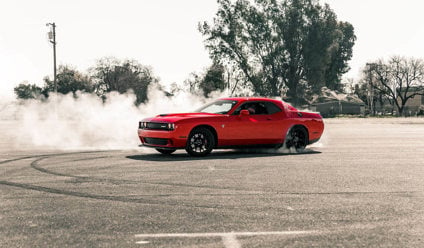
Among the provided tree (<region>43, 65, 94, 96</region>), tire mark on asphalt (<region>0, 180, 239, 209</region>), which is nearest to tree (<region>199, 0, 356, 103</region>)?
tree (<region>43, 65, 94, 96</region>)

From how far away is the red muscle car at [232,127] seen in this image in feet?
40.3

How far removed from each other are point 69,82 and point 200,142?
77187 millimetres

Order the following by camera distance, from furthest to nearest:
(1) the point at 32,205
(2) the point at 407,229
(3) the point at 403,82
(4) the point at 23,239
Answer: (3) the point at 403,82
(1) the point at 32,205
(2) the point at 407,229
(4) the point at 23,239

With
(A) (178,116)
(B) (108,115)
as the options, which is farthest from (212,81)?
(A) (178,116)

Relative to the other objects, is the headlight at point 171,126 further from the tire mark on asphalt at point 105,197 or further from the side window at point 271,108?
the tire mark on asphalt at point 105,197

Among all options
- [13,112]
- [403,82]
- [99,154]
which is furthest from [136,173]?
[403,82]

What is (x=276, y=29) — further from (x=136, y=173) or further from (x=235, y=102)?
(x=136, y=173)

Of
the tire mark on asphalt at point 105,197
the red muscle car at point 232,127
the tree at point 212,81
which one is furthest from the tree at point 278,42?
the tire mark on asphalt at point 105,197

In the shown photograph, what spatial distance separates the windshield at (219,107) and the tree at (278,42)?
42.9 metres

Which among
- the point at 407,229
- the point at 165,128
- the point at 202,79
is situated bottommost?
the point at 407,229

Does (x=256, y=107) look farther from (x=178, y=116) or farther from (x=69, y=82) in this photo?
(x=69, y=82)

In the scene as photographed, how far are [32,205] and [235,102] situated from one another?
773 cm

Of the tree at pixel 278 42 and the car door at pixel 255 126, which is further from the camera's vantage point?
the tree at pixel 278 42

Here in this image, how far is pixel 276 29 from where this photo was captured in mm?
55812
